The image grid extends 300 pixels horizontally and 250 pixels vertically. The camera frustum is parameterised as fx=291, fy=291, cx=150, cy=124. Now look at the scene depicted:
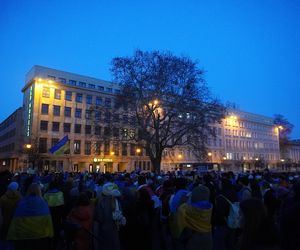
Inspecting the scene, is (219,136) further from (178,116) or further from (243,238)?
(243,238)

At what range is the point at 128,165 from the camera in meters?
65.2

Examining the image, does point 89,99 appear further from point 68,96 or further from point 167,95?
point 167,95

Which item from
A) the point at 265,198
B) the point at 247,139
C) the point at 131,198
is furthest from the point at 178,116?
the point at 247,139

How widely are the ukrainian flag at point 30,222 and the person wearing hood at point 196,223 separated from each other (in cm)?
262

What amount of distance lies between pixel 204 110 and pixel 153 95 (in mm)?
6083

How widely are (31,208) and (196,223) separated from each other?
3.17 meters

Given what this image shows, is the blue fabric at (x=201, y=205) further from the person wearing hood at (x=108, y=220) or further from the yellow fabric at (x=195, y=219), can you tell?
the person wearing hood at (x=108, y=220)

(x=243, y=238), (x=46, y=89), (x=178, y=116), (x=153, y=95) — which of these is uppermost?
(x=46, y=89)

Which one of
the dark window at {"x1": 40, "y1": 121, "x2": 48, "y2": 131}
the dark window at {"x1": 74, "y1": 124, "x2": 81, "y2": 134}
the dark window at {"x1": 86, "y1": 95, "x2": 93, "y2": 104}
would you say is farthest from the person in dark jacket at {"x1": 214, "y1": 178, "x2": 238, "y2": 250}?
the dark window at {"x1": 86, "y1": 95, "x2": 93, "y2": 104}

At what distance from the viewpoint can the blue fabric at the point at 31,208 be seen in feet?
17.8

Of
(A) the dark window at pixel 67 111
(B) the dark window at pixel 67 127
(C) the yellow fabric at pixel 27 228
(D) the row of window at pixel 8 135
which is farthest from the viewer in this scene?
(D) the row of window at pixel 8 135

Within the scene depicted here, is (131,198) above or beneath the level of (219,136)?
beneath

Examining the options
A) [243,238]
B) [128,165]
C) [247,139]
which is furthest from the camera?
[247,139]

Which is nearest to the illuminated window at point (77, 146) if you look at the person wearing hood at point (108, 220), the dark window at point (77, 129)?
the dark window at point (77, 129)
